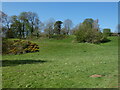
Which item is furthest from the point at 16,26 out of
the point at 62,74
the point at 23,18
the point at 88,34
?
the point at 62,74

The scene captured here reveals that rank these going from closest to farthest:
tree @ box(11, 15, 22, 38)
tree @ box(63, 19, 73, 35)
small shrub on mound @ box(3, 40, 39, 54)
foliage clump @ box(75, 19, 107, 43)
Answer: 1. small shrub on mound @ box(3, 40, 39, 54)
2. foliage clump @ box(75, 19, 107, 43)
3. tree @ box(11, 15, 22, 38)
4. tree @ box(63, 19, 73, 35)

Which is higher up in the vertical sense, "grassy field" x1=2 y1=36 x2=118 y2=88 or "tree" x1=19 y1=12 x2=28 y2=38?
"tree" x1=19 y1=12 x2=28 y2=38

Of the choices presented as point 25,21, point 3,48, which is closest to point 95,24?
point 25,21

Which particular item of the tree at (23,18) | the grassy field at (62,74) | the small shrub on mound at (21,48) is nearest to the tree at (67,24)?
the tree at (23,18)

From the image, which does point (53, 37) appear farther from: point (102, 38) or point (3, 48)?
point (3, 48)

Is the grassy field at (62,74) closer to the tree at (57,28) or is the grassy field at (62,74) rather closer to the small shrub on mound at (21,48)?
→ the small shrub on mound at (21,48)

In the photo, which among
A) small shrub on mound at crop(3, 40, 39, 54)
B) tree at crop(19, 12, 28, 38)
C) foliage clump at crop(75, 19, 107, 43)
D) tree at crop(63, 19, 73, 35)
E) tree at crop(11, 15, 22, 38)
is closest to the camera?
small shrub on mound at crop(3, 40, 39, 54)

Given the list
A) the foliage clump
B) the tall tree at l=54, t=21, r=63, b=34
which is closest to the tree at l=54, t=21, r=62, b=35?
the tall tree at l=54, t=21, r=63, b=34

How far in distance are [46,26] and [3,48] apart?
40.3 metres

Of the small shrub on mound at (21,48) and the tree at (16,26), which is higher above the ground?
the tree at (16,26)

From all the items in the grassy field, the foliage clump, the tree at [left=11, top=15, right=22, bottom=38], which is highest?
the tree at [left=11, top=15, right=22, bottom=38]

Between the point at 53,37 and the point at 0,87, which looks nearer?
the point at 0,87

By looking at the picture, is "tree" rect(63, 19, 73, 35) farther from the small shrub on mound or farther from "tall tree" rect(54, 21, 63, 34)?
the small shrub on mound

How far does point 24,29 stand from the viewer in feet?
191
